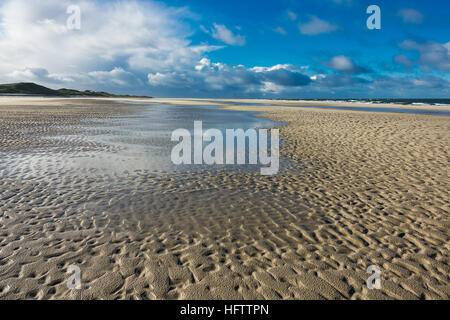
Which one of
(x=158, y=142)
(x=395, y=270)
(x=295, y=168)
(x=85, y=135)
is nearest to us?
(x=395, y=270)

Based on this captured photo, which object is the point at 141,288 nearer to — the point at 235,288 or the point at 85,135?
the point at 235,288

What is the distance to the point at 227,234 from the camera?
6.86 m

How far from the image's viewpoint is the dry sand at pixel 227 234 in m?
4.98

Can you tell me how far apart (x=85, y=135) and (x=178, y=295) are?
67.5 feet

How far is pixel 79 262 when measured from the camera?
5.54 metres

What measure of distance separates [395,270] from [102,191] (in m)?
9.41

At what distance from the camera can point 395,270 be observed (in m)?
5.46

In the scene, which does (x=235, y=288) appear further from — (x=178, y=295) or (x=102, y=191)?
(x=102, y=191)

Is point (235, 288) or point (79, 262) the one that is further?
point (79, 262)

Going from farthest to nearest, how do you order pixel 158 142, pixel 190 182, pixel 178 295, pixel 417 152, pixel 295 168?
1. pixel 158 142
2. pixel 417 152
3. pixel 295 168
4. pixel 190 182
5. pixel 178 295

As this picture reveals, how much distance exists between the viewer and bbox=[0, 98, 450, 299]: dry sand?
498 centimetres

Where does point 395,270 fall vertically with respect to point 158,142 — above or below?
below
